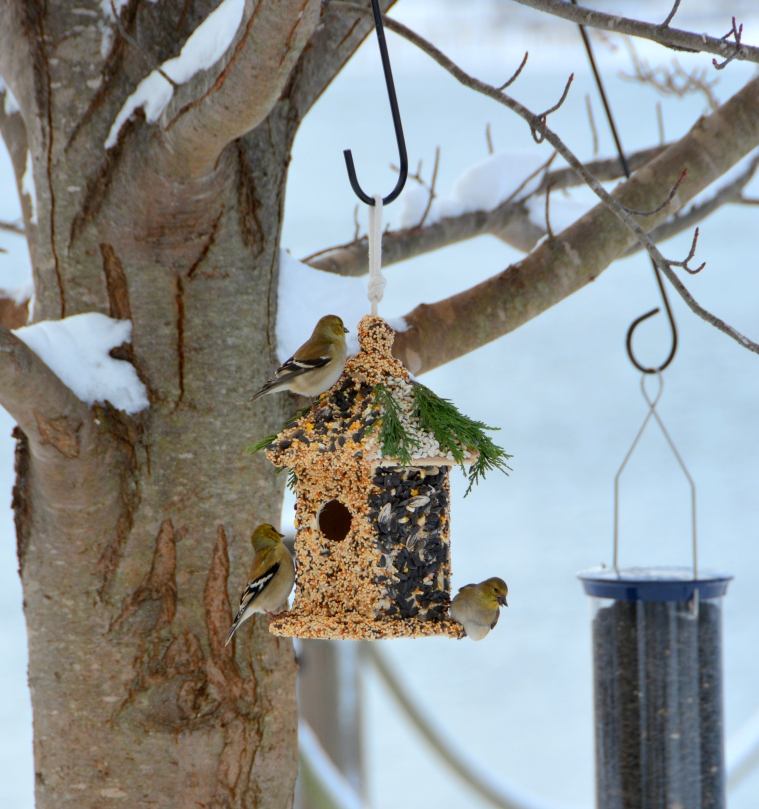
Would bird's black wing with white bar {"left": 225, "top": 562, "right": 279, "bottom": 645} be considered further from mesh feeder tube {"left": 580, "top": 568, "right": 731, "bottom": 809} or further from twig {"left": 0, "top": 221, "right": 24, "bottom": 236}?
twig {"left": 0, "top": 221, "right": 24, "bottom": 236}

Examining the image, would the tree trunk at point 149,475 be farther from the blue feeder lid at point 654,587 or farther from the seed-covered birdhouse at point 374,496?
the blue feeder lid at point 654,587

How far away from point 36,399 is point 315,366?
509 millimetres

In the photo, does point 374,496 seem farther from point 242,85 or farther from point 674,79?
point 674,79

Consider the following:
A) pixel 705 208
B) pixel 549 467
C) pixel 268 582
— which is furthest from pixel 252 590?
pixel 549 467

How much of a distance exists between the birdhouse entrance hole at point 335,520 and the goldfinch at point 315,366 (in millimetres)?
225

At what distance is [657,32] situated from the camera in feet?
6.05

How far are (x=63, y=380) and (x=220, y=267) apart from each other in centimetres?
40

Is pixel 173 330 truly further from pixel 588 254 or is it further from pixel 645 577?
pixel 645 577

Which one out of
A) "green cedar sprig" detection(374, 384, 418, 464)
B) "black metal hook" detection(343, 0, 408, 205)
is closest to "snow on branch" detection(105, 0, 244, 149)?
"black metal hook" detection(343, 0, 408, 205)

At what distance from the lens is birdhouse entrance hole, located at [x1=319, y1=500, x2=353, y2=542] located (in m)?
2.15

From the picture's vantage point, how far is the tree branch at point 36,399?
1939mm

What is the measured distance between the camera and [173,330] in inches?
89.8

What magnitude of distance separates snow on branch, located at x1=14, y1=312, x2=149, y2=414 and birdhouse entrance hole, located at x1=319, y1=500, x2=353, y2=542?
16.7 inches

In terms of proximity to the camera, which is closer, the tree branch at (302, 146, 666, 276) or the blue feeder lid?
the blue feeder lid
